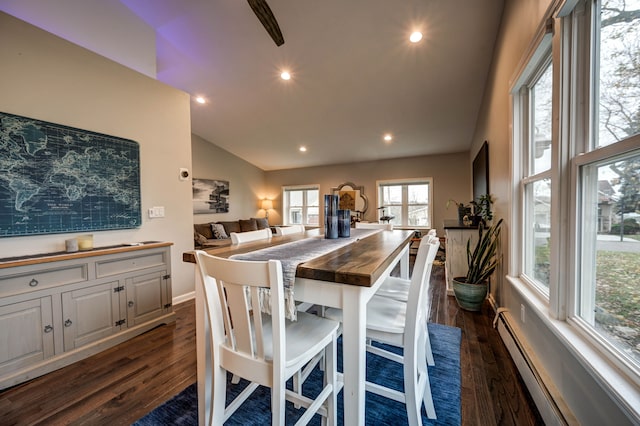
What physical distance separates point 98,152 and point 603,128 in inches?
134

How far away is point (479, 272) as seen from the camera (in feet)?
8.73

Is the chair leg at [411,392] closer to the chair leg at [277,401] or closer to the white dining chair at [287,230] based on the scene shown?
the chair leg at [277,401]

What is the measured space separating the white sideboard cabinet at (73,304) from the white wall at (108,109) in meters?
0.36

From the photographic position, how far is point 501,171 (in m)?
2.48

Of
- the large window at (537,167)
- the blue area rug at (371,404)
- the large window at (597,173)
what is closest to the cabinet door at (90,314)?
the blue area rug at (371,404)

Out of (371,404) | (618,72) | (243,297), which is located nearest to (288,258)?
(243,297)

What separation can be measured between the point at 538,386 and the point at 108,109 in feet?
12.7

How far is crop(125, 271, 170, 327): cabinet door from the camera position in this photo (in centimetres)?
223

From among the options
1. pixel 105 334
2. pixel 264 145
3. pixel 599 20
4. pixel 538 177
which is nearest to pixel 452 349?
pixel 538 177

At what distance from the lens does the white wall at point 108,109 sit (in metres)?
1.88

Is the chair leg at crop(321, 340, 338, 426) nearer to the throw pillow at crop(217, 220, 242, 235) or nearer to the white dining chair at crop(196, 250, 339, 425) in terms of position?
the white dining chair at crop(196, 250, 339, 425)

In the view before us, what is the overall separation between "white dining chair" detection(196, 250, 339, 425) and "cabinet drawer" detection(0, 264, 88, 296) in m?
1.50

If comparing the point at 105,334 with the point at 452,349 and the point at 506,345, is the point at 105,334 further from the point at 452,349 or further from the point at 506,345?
the point at 506,345

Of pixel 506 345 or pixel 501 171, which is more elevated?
pixel 501 171
